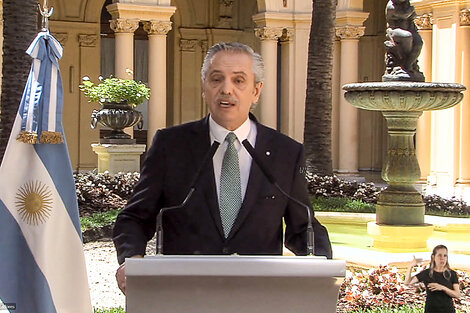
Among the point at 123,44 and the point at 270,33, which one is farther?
the point at 270,33

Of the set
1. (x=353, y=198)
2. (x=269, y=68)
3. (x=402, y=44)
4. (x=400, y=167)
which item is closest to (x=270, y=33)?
(x=269, y=68)

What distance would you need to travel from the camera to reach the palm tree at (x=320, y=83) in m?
17.5

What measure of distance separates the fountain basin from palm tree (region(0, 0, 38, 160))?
20.5ft

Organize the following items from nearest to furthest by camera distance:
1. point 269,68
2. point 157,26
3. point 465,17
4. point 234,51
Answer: point 234,51 < point 465,17 < point 157,26 < point 269,68

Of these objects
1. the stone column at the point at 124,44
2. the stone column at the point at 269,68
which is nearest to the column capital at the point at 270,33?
the stone column at the point at 269,68

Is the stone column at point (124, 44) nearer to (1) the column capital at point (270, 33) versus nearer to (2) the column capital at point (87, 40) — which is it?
(1) the column capital at point (270, 33)

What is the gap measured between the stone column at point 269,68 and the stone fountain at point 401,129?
1276 cm

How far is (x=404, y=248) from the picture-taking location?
33.3 ft

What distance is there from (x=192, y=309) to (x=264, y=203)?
820mm

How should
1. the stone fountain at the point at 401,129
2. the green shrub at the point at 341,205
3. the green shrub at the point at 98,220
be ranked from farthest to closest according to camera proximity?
the green shrub at the point at 341,205, the green shrub at the point at 98,220, the stone fountain at the point at 401,129

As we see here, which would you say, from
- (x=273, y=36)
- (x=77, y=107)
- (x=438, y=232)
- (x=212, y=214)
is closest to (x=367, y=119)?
(x=273, y=36)

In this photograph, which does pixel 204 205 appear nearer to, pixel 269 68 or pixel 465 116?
pixel 465 116

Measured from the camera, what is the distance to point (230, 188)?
3.39m

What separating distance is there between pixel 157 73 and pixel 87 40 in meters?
5.48
